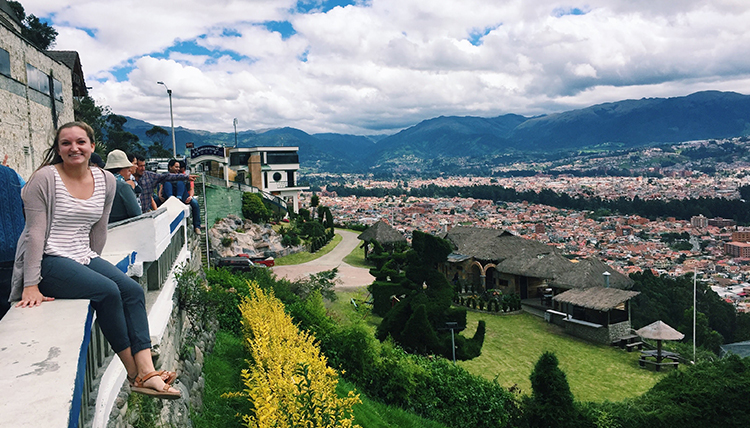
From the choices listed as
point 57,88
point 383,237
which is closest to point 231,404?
point 57,88

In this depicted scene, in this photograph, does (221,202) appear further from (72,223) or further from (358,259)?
(72,223)

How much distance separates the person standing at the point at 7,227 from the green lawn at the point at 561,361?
1392 cm

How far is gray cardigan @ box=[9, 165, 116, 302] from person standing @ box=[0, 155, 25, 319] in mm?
200

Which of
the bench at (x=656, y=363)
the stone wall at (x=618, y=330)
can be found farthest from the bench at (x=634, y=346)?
the bench at (x=656, y=363)

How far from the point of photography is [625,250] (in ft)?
188

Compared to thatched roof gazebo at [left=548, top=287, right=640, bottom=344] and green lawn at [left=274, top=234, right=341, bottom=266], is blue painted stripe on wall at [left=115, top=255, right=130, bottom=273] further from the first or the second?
green lawn at [left=274, top=234, right=341, bottom=266]

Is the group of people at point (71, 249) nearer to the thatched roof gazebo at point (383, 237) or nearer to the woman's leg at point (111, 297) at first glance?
the woman's leg at point (111, 297)

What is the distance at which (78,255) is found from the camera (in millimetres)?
2941

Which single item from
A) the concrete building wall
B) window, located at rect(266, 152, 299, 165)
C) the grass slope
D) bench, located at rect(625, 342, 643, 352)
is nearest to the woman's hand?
the grass slope

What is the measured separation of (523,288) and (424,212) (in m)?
65.1

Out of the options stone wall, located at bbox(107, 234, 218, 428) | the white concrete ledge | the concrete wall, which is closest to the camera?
the white concrete ledge

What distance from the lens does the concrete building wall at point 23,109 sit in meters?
16.8

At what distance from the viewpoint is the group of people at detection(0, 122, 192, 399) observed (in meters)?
2.73

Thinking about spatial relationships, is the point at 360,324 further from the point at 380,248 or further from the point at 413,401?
the point at 380,248
